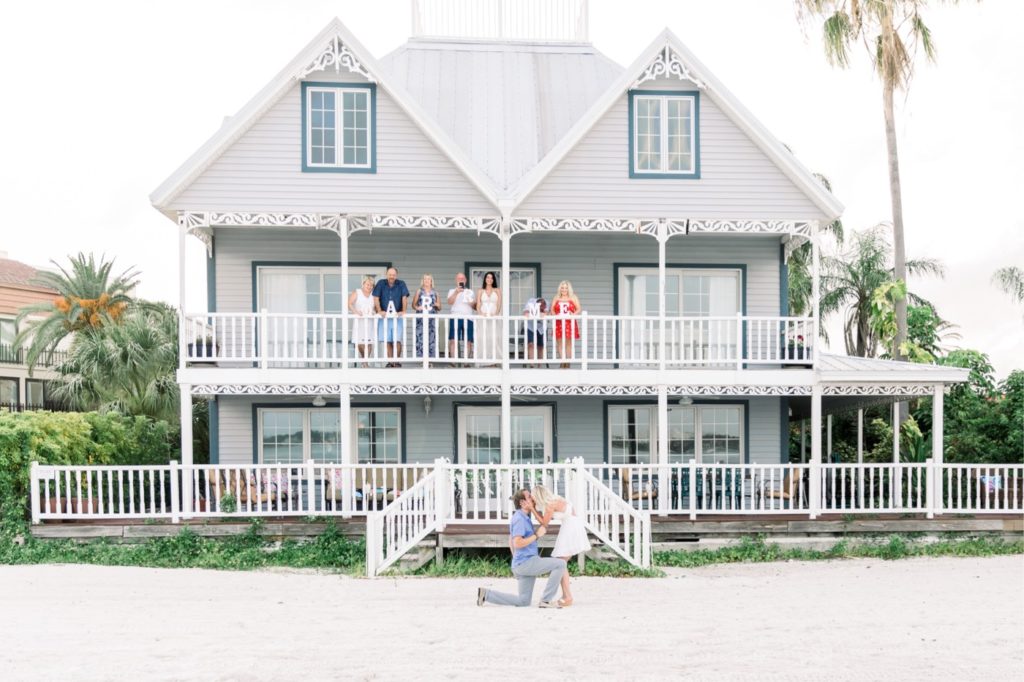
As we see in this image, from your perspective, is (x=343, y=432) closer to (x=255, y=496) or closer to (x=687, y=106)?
(x=255, y=496)

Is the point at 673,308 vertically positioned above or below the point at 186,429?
above

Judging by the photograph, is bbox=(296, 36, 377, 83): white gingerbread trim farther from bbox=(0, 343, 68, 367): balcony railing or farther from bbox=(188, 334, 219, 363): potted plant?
bbox=(0, 343, 68, 367): balcony railing

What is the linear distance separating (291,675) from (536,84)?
18.0 m

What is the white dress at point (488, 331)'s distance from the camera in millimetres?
21125

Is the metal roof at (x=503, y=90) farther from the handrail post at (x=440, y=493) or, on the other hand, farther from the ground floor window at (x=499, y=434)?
the handrail post at (x=440, y=493)

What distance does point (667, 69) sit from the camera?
21.9 m

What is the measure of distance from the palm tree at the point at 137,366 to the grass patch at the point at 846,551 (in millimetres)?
16595

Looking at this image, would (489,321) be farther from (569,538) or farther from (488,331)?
(569,538)

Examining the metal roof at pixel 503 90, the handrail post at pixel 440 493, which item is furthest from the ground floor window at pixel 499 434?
the handrail post at pixel 440 493

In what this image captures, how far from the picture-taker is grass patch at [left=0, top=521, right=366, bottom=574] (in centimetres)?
1869

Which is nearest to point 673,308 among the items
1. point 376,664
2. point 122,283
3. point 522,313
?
point 522,313

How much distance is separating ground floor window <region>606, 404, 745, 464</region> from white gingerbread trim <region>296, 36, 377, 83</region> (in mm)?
8810

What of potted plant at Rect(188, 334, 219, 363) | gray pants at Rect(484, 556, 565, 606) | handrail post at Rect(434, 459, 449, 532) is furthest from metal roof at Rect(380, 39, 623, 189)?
gray pants at Rect(484, 556, 565, 606)

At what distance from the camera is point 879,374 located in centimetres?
2125
